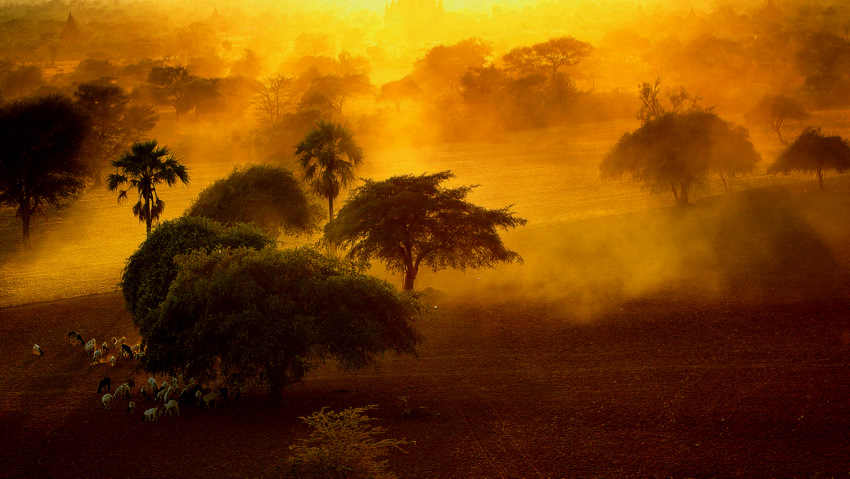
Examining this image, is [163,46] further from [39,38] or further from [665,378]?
[665,378]

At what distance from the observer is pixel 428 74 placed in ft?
386

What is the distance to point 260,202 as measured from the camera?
4325 cm

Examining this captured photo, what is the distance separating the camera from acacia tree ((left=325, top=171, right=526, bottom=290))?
3491cm

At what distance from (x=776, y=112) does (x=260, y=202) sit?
60797mm

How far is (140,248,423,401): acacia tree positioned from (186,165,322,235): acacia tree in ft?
60.4

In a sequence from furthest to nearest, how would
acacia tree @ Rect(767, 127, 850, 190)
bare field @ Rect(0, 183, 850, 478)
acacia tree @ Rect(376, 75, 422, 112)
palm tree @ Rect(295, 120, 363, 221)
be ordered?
1. acacia tree @ Rect(376, 75, 422, 112)
2. acacia tree @ Rect(767, 127, 850, 190)
3. palm tree @ Rect(295, 120, 363, 221)
4. bare field @ Rect(0, 183, 850, 478)

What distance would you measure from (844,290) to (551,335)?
559 inches

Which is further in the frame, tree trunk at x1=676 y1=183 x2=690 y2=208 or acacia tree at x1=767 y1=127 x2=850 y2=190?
tree trunk at x1=676 y1=183 x2=690 y2=208

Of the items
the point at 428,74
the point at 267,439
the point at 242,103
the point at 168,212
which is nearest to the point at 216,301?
the point at 267,439

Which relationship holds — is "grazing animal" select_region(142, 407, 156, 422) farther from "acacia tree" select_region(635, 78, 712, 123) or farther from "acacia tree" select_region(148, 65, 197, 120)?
"acacia tree" select_region(148, 65, 197, 120)

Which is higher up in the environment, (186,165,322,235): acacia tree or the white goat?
(186,165,322,235): acacia tree

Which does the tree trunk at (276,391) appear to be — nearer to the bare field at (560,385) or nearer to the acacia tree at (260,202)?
the bare field at (560,385)

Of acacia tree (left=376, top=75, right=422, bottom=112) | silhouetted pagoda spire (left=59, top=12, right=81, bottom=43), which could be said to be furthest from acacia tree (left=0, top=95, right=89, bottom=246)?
silhouetted pagoda spire (left=59, top=12, right=81, bottom=43)

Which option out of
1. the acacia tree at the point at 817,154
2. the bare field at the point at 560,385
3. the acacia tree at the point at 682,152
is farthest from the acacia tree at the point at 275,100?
the bare field at the point at 560,385
